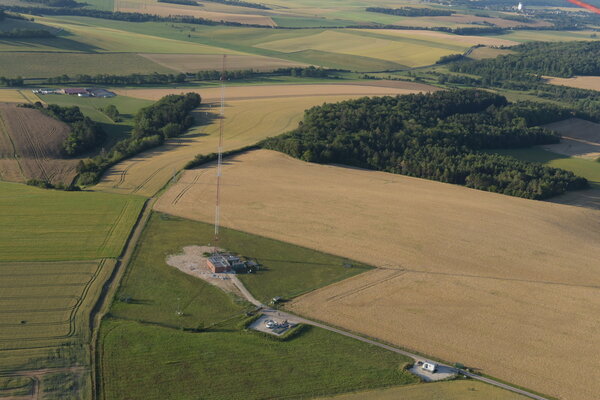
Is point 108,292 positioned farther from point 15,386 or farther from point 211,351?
point 15,386

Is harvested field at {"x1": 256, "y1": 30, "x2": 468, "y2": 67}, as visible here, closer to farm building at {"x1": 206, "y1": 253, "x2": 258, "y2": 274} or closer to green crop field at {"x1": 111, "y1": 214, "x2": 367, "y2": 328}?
green crop field at {"x1": 111, "y1": 214, "x2": 367, "y2": 328}

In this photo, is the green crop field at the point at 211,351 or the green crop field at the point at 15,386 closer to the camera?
the green crop field at the point at 15,386

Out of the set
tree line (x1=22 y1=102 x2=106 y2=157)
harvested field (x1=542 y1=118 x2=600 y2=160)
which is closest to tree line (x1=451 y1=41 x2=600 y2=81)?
harvested field (x1=542 y1=118 x2=600 y2=160)

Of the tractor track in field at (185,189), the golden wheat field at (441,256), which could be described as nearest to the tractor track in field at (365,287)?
the golden wheat field at (441,256)

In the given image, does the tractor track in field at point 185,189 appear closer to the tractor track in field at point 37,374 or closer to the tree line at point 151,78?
the tractor track in field at point 37,374

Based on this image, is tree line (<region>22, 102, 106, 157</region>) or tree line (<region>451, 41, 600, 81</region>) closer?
tree line (<region>22, 102, 106, 157</region>)
